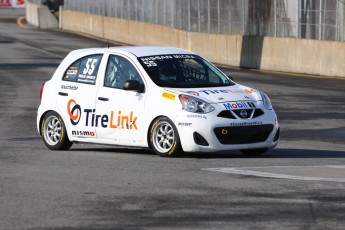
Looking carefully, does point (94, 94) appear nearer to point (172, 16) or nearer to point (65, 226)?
point (65, 226)

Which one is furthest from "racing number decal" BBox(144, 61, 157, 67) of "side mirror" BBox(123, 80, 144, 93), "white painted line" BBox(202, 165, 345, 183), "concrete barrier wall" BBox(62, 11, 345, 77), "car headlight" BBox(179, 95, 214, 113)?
"concrete barrier wall" BBox(62, 11, 345, 77)

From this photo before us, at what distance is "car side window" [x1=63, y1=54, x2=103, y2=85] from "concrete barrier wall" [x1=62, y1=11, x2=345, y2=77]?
2010 centimetres

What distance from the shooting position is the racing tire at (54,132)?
15953 mm

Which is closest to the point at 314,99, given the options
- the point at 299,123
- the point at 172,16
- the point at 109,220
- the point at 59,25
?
the point at 299,123

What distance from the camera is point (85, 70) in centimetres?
1581

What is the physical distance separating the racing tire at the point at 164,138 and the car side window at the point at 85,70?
1434mm

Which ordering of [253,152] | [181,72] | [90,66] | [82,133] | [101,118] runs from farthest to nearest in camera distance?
[90,66]
[82,133]
[101,118]
[181,72]
[253,152]

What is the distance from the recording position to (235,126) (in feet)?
46.8

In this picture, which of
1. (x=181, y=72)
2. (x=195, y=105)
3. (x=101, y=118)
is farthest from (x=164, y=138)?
(x=101, y=118)

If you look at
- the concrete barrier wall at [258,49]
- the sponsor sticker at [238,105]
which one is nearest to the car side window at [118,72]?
the sponsor sticker at [238,105]

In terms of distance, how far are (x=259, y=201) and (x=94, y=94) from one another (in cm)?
544

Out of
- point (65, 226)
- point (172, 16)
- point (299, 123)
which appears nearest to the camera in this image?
point (65, 226)

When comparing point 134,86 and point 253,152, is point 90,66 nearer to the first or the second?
point 134,86

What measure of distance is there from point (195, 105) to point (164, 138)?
60 cm
